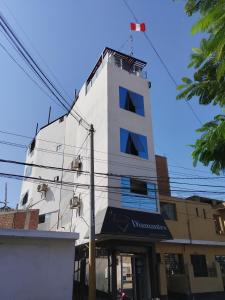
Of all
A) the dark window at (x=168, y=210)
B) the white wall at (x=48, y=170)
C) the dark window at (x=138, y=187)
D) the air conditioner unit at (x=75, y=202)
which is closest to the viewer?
the dark window at (x=138, y=187)

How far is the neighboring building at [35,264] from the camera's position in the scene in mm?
12016

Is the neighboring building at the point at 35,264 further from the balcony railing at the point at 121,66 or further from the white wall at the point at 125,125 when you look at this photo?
the balcony railing at the point at 121,66

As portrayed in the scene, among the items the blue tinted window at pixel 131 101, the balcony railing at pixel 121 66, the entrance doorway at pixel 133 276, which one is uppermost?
the balcony railing at pixel 121 66

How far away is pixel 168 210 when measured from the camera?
22.0 m

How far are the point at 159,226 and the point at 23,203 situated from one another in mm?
16860

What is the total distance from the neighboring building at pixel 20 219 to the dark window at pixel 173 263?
10.2m

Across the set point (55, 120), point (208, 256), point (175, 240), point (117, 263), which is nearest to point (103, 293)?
point (117, 263)

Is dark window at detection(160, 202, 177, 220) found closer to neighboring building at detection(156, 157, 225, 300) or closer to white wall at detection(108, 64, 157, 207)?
neighboring building at detection(156, 157, 225, 300)

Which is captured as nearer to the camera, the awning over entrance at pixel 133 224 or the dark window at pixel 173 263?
the awning over entrance at pixel 133 224

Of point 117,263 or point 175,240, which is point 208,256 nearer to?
point 175,240

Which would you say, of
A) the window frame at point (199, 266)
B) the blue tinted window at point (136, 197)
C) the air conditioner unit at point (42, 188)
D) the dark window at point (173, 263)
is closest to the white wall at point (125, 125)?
the blue tinted window at point (136, 197)

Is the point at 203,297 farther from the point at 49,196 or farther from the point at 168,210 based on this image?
the point at 49,196

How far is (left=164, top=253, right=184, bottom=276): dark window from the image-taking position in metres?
21.2

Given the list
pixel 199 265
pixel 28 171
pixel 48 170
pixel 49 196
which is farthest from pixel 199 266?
pixel 28 171
